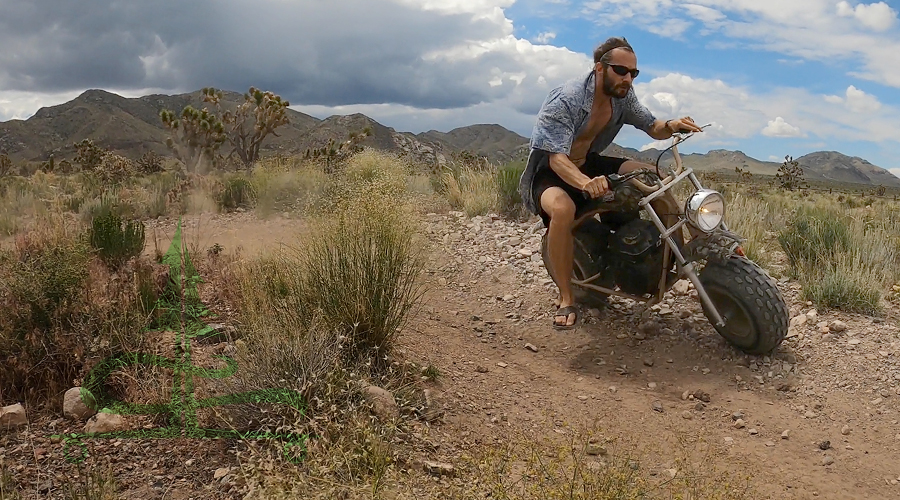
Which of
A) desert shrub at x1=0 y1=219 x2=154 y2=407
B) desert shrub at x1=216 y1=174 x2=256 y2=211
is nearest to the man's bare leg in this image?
desert shrub at x1=0 y1=219 x2=154 y2=407

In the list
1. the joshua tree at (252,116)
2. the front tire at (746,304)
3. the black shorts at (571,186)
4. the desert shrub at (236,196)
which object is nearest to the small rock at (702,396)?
the front tire at (746,304)

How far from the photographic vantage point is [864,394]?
3.87 metres

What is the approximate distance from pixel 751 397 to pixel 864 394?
24.3 inches

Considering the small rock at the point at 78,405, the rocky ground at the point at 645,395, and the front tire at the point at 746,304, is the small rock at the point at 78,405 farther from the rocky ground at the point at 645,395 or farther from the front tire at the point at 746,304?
the front tire at the point at 746,304

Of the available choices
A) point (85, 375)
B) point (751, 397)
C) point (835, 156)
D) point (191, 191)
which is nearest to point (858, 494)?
point (751, 397)

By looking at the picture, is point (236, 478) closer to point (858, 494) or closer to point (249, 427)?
point (249, 427)

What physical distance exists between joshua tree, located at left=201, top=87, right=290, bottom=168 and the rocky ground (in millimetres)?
13646

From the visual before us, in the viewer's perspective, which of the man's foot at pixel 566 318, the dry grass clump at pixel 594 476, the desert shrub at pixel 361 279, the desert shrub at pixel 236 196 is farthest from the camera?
the desert shrub at pixel 236 196

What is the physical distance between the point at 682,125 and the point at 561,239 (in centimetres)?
114

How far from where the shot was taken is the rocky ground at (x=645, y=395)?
9.70 feet

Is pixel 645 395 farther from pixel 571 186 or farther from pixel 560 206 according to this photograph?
pixel 571 186

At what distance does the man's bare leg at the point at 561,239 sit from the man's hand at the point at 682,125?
908 millimetres

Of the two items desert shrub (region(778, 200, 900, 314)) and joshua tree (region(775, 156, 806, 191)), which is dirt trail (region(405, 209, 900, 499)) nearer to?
desert shrub (region(778, 200, 900, 314))

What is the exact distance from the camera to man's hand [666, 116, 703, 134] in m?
4.62
